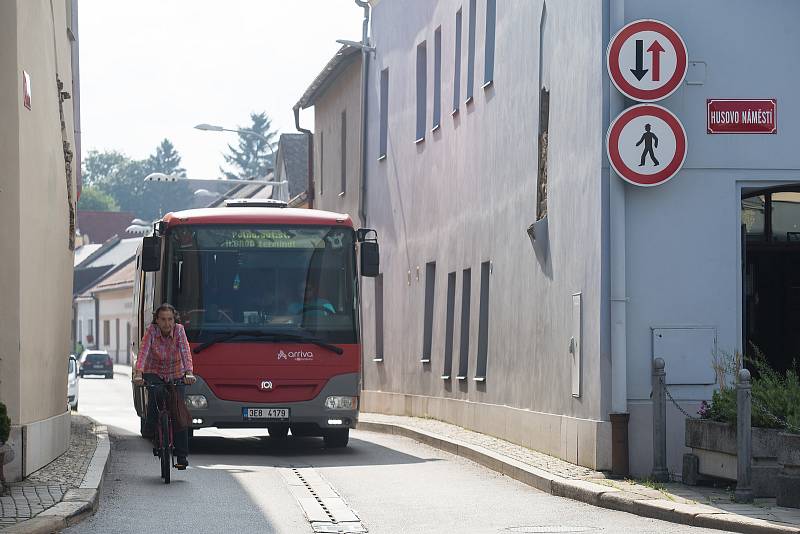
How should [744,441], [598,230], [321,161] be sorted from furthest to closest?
[321,161], [598,230], [744,441]

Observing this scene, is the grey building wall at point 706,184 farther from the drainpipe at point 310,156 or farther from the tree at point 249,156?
the tree at point 249,156

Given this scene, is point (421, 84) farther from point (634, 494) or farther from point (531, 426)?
point (634, 494)

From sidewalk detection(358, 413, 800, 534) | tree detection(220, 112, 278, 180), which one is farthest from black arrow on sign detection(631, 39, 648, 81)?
tree detection(220, 112, 278, 180)

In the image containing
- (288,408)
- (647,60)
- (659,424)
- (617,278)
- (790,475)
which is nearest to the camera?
(790,475)

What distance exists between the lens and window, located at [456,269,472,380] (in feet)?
80.5

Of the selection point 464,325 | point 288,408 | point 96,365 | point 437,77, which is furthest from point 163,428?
point 96,365

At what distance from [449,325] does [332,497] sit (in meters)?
12.1

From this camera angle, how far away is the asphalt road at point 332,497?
11875 millimetres

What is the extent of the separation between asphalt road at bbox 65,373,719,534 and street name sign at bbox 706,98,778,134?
401 centimetres

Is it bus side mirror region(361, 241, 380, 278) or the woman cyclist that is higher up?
bus side mirror region(361, 241, 380, 278)

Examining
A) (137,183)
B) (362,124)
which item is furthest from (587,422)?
(137,183)

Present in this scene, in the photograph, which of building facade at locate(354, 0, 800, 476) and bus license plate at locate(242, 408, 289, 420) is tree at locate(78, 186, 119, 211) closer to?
building facade at locate(354, 0, 800, 476)

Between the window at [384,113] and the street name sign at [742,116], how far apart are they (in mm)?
17331

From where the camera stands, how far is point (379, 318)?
33.4 m
